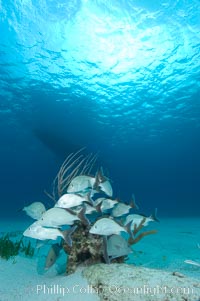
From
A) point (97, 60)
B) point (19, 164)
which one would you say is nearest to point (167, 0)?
point (97, 60)

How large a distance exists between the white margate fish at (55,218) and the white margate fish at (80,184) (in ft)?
2.81

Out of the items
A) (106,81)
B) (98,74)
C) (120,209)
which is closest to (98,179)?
(120,209)

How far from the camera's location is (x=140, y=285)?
13.0 feet

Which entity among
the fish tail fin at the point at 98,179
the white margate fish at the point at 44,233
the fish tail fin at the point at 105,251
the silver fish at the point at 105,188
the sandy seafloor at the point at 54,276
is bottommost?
the sandy seafloor at the point at 54,276

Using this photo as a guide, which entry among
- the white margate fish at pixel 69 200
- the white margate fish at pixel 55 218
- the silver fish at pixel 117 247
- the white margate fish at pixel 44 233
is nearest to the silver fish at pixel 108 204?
the white margate fish at pixel 69 200

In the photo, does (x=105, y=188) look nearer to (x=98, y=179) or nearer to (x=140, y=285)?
(x=98, y=179)

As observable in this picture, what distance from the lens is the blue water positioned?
42.5ft

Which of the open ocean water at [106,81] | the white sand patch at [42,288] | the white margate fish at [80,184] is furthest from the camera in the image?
the open ocean water at [106,81]

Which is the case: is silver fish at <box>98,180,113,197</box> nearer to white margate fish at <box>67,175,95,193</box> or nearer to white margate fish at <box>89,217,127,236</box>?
white margate fish at <box>67,175,95,193</box>

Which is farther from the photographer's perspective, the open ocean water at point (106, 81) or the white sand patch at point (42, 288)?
the open ocean water at point (106, 81)

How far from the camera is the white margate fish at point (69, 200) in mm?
4988

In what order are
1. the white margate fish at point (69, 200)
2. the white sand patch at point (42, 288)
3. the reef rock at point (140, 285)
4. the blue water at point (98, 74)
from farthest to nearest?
the blue water at point (98, 74) → the white margate fish at point (69, 200) → the white sand patch at point (42, 288) → the reef rock at point (140, 285)

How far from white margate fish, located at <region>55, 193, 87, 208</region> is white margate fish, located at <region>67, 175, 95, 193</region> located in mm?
338

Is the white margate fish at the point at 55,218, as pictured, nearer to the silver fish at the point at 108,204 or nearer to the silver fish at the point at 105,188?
the silver fish at the point at 108,204
